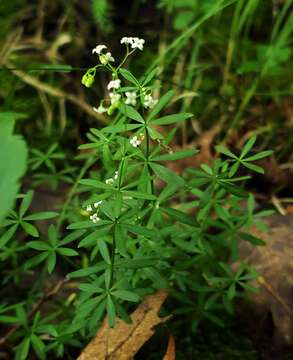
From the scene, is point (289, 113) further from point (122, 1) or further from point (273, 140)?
point (122, 1)

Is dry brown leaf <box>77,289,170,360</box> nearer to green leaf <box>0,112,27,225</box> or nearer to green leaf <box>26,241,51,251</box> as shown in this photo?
green leaf <box>26,241,51,251</box>

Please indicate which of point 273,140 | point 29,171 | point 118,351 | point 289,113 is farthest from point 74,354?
point 289,113

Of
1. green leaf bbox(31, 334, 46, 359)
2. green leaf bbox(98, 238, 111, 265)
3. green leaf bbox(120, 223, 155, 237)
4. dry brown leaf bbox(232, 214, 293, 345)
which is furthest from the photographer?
dry brown leaf bbox(232, 214, 293, 345)

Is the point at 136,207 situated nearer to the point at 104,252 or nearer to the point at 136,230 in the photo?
the point at 136,230

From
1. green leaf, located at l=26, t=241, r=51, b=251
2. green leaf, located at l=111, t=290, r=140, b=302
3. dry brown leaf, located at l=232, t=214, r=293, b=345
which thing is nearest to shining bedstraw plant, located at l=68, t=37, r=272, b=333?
green leaf, located at l=111, t=290, r=140, b=302

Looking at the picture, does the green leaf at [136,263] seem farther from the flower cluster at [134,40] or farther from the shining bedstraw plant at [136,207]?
the flower cluster at [134,40]

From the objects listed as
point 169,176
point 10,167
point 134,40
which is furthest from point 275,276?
point 10,167
